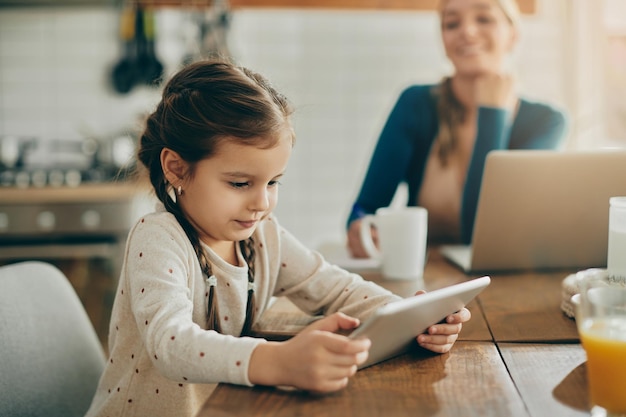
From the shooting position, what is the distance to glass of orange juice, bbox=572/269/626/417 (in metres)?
0.61

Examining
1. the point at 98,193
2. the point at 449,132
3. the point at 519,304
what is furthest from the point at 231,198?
the point at 98,193

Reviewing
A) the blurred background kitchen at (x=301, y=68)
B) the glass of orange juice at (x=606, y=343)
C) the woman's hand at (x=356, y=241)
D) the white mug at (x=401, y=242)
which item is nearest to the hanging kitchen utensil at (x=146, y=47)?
the blurred background kitchen at (x=301, y=68)

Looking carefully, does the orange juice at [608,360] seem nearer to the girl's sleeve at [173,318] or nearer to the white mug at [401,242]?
the girl's sleeve at [173,318]

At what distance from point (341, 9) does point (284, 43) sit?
1.06 feet

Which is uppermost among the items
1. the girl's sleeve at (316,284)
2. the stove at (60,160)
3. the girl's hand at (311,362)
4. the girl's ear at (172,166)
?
the girl's ear at (172,166)

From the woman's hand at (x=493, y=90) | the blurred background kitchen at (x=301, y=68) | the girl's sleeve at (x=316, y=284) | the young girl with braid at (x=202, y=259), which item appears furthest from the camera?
the blurred background kitchen at (x=301, y=68)

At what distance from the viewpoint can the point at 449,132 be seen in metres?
1.82

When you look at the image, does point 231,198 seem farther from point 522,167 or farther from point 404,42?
point 404,42

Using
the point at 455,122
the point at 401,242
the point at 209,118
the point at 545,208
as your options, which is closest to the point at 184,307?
the point at 209,118

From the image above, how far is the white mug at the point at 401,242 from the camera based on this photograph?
4.05 ft

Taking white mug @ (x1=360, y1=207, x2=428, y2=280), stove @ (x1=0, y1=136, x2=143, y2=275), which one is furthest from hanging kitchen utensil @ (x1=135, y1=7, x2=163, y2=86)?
white mug @ (x1=360, y1=207, x2=428, y2=280)

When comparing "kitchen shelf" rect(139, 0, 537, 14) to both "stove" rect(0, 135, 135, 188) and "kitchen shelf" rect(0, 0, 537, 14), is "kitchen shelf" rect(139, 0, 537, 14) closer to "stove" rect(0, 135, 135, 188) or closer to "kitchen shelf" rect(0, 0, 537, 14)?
"kitchen shelf" rect(0, 0, 537, 14)

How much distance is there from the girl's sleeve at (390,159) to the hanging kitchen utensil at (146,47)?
1.70m

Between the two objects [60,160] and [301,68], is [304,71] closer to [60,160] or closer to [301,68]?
[301,68]
